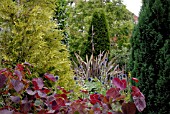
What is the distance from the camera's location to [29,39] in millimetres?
2871

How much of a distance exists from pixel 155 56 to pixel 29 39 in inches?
48.5

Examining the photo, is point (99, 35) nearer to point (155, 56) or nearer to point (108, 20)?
point (108, 20)

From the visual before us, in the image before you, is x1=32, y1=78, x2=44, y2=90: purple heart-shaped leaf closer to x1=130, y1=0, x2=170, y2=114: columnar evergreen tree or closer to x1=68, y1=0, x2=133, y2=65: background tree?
x1=130, y1=0, x2=170, y2=114: columnar evergreen tree

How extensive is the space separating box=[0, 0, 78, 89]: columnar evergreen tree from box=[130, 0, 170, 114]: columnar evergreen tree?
2.67ft

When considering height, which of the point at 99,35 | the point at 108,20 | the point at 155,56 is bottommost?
the point at 99,35

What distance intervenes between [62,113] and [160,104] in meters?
1.67

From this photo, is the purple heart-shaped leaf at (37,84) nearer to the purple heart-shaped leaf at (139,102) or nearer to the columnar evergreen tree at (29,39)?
the purple heart-shaped leaf at (139,102)

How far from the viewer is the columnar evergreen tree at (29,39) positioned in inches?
113

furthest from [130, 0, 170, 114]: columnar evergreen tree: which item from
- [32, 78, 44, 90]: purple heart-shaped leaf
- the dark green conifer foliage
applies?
the dark green conifer foliage

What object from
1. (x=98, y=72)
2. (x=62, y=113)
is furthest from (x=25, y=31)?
(x=98, y=72)

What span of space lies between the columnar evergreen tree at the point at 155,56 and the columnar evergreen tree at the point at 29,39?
81 cm

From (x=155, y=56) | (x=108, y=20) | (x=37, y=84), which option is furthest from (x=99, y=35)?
(x=37, y=84)

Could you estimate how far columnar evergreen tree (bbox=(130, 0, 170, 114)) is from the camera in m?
2.82

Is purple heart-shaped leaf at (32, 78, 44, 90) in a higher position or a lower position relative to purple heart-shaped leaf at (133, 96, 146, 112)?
higher
